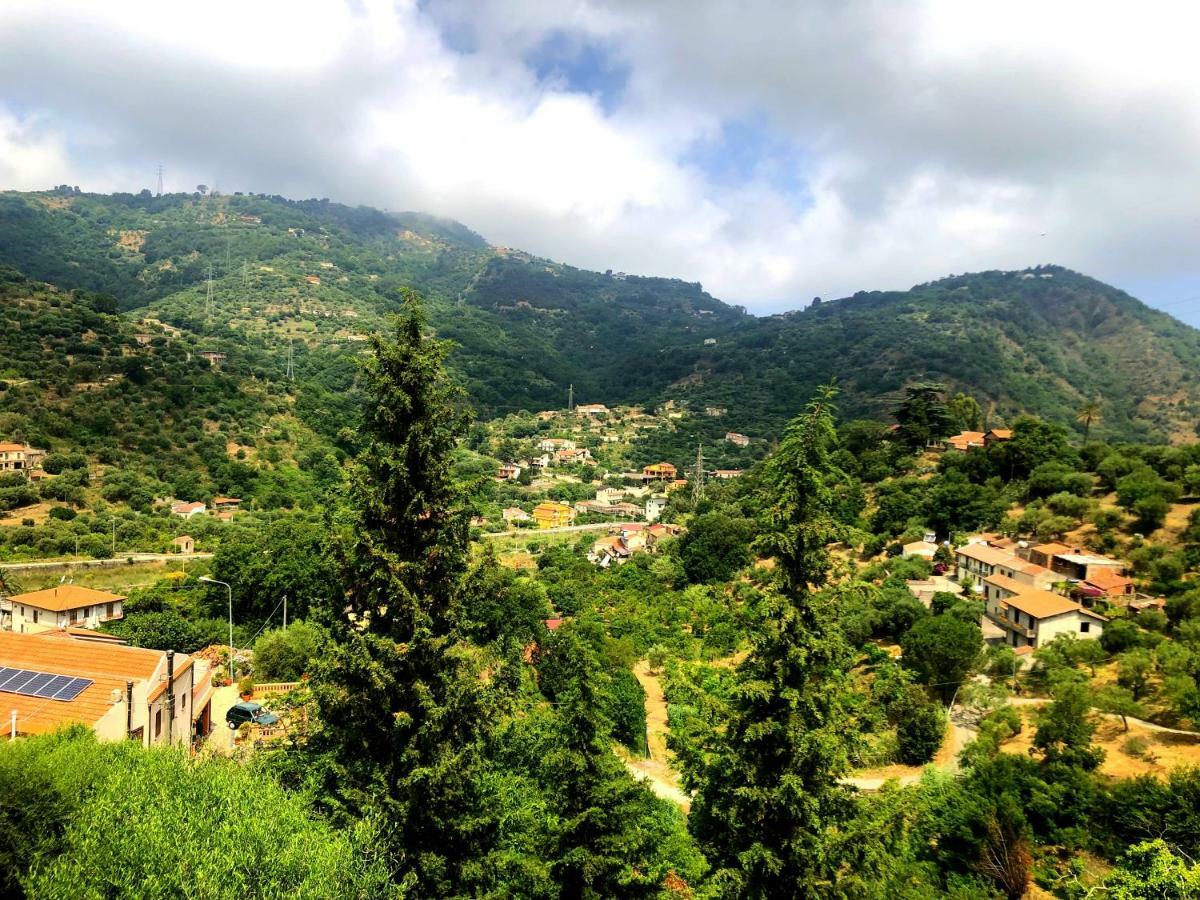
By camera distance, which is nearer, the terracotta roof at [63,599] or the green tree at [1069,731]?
the green tree at [1069,731]

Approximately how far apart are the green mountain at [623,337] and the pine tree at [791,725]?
2540 inches

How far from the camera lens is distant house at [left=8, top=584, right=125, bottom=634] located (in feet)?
84.1

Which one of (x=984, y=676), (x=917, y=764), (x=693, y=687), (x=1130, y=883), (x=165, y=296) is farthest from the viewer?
(x=165, y=296)

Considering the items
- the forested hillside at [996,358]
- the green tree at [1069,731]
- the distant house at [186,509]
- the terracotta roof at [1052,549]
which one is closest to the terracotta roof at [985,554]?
the terracotta roof at [1052,549]

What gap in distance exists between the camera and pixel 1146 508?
26.7m

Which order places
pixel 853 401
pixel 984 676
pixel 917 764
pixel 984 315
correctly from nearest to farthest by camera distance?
pixel 917 764
pixel 984 676
pixel 853 401
pixel 984 315

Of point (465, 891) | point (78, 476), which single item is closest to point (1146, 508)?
point (465, 891)

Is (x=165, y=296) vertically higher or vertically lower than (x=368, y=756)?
higher

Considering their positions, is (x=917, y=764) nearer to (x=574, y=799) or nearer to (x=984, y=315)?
(x=574, y=799)

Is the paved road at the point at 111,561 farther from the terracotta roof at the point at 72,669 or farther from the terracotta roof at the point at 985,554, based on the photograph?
the terracotta roof at the point at 985,554

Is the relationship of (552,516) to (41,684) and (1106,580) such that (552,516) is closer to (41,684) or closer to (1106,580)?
(1106,580)

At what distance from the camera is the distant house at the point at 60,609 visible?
25.6 meters

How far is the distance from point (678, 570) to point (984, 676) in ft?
67.6

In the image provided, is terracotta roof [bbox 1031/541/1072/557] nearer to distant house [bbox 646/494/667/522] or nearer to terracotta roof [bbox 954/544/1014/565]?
terracotta roof [bbox 954/544/1014/565]
